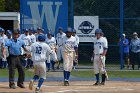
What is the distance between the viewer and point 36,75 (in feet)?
56.6

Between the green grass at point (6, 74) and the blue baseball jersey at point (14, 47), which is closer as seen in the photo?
the blue baseball jersey at point (14, 47)

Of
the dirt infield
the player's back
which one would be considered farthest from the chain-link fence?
the player's back

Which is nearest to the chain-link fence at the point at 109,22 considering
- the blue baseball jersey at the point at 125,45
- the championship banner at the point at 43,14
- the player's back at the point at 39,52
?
the blue baseball jersey at the point at 125,45

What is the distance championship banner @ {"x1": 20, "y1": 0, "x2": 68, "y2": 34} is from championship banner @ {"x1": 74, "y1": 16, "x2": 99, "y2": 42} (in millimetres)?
Result: 797

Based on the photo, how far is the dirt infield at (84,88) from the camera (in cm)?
1741

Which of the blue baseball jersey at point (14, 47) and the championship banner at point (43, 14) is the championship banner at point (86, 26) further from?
the blue baseball jersey at point (14, 47)

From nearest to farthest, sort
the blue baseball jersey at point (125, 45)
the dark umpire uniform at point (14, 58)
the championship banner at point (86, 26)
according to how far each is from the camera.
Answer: the dark umpire uniform at point (14, 58), the championship banner at point (86, 26), the blue baseball jersey at point (125, 45)

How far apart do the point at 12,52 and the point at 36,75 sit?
1.57m

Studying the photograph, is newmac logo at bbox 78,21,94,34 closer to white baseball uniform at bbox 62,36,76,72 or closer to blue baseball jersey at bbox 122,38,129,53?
blue baseball jersey at bbox 122,38,129,53

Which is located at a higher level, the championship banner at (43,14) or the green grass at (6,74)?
the championship banner at (43,14)

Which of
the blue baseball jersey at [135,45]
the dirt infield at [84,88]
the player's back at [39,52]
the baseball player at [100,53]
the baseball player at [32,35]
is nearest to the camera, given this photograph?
the player's back at [39,52]

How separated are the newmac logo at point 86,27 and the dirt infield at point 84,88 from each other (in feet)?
23.8

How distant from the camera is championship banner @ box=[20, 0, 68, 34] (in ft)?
91.3

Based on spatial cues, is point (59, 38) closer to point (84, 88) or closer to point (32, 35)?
point (32, 35)
